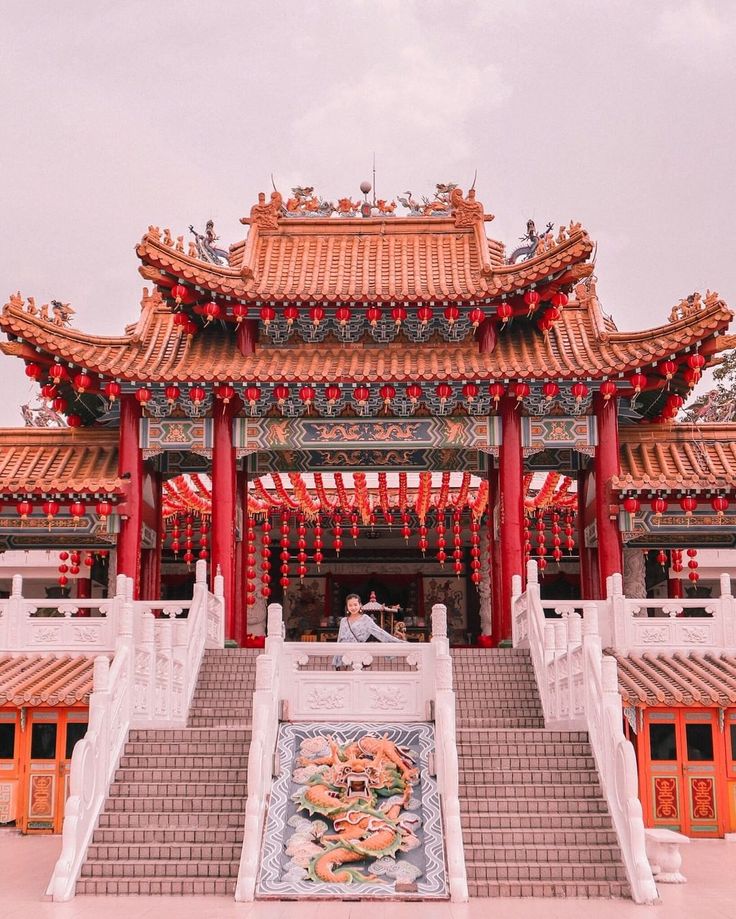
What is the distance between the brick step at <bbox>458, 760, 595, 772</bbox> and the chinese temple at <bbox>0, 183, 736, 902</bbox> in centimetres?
2

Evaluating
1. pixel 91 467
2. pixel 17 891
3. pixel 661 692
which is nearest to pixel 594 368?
pixel 661 692

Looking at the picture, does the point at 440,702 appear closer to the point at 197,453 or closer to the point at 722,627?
the point at 722,627

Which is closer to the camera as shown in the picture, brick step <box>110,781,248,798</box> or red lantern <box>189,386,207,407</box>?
brick step <box>110,781,248,798</box>

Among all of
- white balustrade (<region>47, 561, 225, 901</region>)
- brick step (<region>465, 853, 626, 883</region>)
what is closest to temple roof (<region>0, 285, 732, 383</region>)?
white balustrade (<region>47, 561, 225, 901</region>)

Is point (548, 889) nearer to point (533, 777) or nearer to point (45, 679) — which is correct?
point (533, 777)

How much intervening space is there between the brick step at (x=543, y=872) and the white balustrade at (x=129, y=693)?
11.0 ft

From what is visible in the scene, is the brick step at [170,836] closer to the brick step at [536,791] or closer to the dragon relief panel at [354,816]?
the dragon relief panel at [354,816]

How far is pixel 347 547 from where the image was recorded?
23359 mm

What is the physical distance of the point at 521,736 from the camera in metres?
11.1

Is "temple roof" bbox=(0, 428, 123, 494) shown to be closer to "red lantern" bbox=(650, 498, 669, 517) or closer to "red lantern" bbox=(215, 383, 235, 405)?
"red lantern" bbox=(215, 383, 235, 405)

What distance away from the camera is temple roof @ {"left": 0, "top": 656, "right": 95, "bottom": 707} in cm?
1252

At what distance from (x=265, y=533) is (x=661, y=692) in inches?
378

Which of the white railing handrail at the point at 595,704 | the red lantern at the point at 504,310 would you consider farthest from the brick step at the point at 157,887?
the red lantern at the point at 504,310

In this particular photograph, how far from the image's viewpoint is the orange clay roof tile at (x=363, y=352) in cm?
1595
